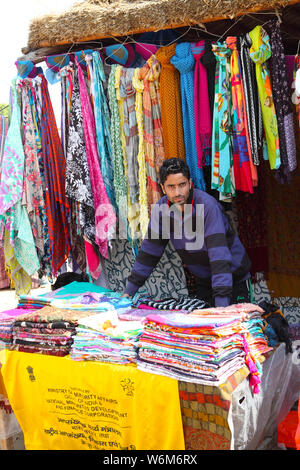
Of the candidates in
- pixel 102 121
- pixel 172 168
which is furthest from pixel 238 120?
pixel 102 121

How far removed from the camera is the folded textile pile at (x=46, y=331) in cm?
221

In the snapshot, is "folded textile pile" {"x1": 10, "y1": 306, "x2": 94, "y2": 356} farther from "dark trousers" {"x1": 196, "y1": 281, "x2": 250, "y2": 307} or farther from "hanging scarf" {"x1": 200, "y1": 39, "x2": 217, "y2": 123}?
"hanging scarf" {"x1": 200, "y1": 39, "x2": 217, "y2": 123}

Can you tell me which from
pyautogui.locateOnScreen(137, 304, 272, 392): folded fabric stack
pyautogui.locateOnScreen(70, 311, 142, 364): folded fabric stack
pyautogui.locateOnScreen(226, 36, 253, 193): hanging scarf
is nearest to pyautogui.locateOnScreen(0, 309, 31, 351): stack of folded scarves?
pyautogui.locateOnScreen(70, 311, 142, 364): folded fabric stack

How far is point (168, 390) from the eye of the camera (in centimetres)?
185

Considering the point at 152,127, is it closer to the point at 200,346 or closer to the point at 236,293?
the point at 236,293

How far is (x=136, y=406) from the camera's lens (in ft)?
6.31

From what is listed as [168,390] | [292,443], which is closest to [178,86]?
[168,390]

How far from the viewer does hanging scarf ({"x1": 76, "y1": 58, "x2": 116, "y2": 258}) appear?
3.46 meters

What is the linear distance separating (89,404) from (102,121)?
2.21 metres

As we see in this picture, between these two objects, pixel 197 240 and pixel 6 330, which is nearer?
pixel 6 330
